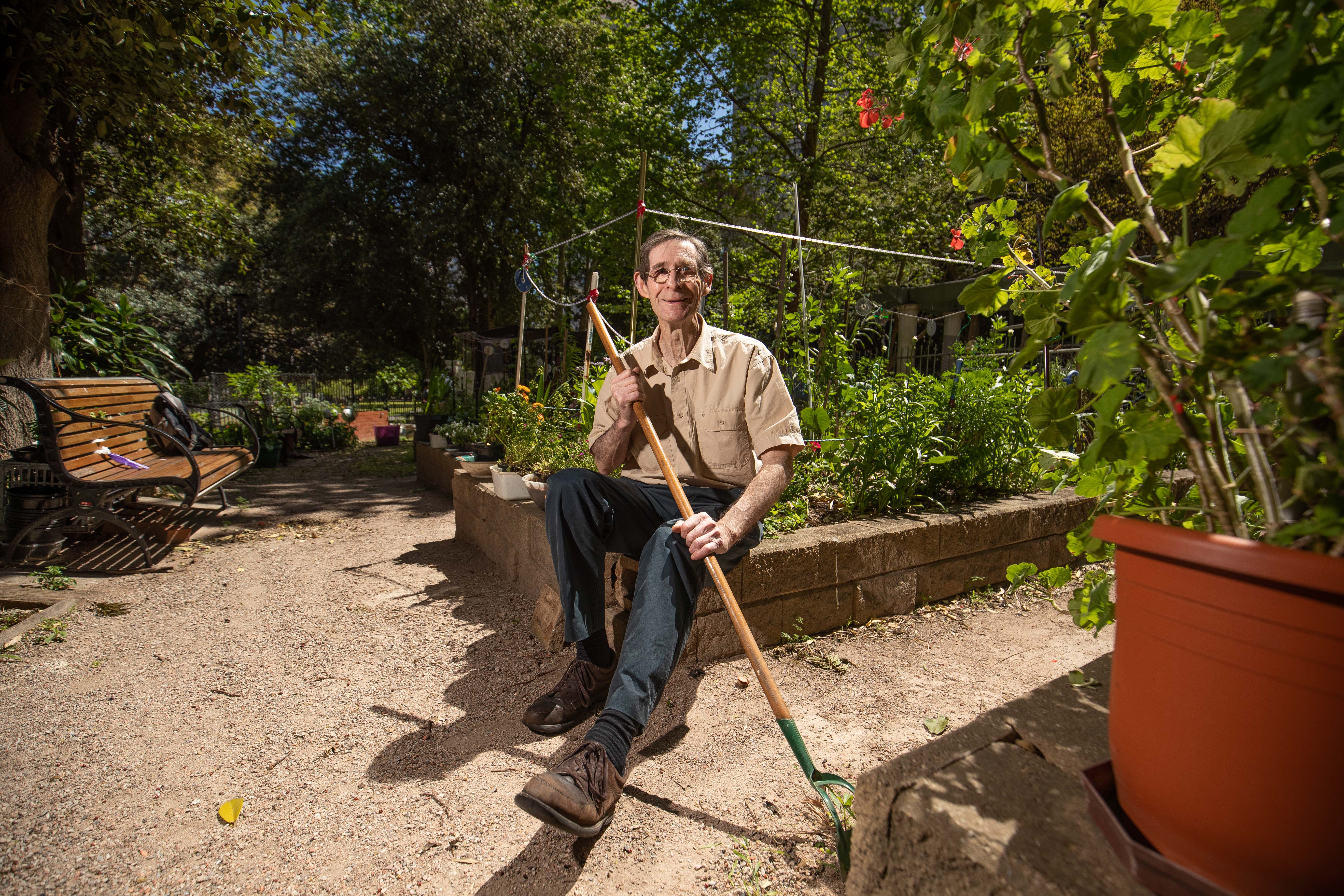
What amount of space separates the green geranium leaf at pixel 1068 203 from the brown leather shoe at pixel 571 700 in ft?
5.75

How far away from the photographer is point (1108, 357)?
839 millimetres

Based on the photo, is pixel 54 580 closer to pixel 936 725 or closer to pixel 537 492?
pixel 537 492

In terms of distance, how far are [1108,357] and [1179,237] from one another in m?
0.38

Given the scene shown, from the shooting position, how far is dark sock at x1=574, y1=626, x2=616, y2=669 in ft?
7.15

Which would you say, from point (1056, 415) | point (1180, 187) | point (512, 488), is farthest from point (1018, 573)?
point (512, 488)

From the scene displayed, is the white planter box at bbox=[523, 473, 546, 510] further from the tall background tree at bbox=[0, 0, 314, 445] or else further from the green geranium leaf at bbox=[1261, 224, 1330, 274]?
the tall background tree at bbox=[0, 0, 314, 445]

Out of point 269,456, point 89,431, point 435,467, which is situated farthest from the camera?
point 269,456

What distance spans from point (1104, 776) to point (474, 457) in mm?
4399

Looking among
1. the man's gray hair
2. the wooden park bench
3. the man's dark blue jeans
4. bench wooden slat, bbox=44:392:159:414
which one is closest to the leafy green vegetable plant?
the wooden park bench

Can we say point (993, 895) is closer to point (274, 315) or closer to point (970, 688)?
point (970, 688)

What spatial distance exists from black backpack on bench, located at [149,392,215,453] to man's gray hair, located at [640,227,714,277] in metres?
4.27

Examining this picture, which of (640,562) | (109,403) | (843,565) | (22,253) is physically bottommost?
(843,565)

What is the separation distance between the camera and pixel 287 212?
45.2 ft

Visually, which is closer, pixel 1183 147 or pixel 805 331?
pixel 1183 147
